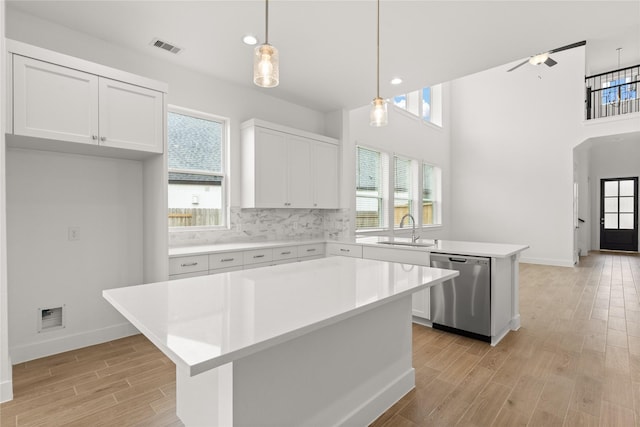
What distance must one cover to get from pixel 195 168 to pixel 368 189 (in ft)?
10.8

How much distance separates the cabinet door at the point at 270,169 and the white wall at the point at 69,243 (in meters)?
1.34

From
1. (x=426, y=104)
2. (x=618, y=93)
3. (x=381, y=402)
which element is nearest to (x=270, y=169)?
(x=381, y=402)

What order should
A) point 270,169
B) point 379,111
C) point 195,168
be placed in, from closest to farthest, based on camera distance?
point 379,111, point 195,168, point 270,169

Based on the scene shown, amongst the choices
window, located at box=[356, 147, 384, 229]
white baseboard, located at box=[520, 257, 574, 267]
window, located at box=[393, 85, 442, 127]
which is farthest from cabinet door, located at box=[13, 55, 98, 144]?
white baseboard, located at box=[520, 257, 574, 267]

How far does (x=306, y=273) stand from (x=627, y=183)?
459 inches

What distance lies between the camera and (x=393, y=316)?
2037 mm

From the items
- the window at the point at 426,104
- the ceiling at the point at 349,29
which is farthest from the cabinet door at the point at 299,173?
the window at the point at 426,104

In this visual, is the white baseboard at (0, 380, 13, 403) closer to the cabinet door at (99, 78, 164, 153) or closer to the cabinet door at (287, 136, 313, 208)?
the cabinet door at (99, 78, 164, 153)

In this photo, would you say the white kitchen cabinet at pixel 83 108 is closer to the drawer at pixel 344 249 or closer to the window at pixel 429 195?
the drawer at pixel 344 249

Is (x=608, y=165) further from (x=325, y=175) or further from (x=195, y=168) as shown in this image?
(x=195, y=168)

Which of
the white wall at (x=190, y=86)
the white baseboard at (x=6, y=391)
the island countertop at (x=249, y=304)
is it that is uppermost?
the white wall at (x=190, y=86)

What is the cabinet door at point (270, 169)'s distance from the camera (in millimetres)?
4129

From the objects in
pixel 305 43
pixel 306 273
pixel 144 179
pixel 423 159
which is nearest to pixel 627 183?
pixel 423 159

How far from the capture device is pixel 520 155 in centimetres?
777
